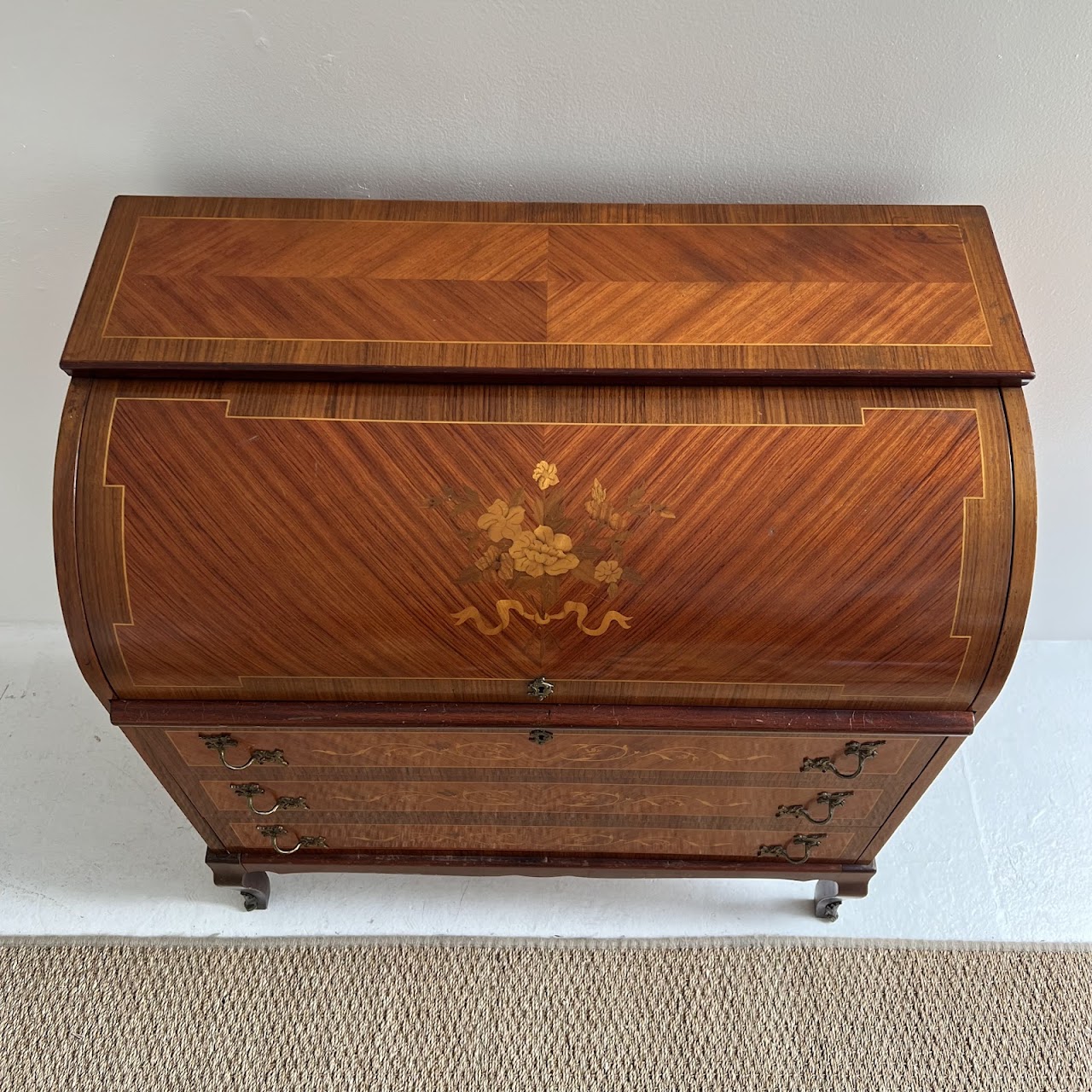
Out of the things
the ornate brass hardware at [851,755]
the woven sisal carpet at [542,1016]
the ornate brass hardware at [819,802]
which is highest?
the ornate brass hardware at [851,755]

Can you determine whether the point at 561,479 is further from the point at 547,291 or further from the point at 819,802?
the point at 819,802

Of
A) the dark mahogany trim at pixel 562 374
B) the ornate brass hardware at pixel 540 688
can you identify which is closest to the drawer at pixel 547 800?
the ornate brass hardware at pixel 540 688

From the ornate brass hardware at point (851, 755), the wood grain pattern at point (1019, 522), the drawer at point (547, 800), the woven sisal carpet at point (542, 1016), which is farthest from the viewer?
the woven sisal carpet at point (542, 1016)

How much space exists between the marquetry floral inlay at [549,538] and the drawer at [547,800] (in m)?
0.33

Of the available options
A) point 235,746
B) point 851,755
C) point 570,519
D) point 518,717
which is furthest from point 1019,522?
point 235,746

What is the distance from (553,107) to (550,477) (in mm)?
444

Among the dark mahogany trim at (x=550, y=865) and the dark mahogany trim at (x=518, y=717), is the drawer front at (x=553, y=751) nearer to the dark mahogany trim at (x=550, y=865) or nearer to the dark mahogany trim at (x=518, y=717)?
the dark mahogany trim at (x=518, y=717)

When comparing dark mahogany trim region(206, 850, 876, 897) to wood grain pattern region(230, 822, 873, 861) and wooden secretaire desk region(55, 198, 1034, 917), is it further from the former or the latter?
wooden secretaire desk region(55, 198, 1034, 917)

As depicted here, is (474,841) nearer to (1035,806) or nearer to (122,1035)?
(122,1035)

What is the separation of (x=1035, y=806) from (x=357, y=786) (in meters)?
1.09

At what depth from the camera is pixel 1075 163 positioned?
1082mm

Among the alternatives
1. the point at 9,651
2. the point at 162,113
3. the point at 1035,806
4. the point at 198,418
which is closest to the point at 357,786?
the point at 198,418

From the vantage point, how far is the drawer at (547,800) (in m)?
1.13

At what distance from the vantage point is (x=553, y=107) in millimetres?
1032
